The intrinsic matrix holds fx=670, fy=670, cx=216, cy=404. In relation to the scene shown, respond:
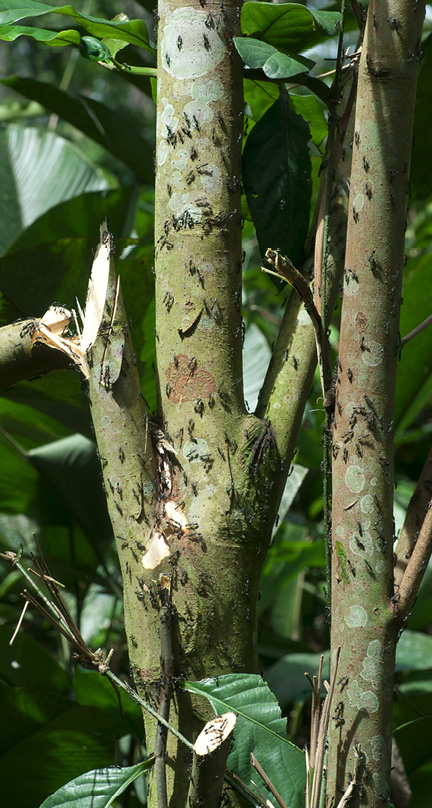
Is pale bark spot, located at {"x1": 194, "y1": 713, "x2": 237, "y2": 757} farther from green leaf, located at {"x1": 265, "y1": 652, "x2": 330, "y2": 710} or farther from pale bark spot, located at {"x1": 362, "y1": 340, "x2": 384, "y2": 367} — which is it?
green leaf, located at {"x1": 265, "y1": 652, "x2": 330, "y2": 710}

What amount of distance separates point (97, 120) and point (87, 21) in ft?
2.20

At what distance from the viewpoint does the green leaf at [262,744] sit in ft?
1.56

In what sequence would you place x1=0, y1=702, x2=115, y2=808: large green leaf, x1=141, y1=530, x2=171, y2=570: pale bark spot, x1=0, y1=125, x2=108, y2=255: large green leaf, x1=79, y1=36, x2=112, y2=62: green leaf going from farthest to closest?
1. x1=0, y1=125, x2=108, y2=255: large green leaf
2. x1=0, y1=702, x2=115, y2=808: large green leaf
3. x1=79, y1=36, x2=112, y2=62: green leaf
4. x1=141, y1=530, x2=171, y2=570: pale bark spot

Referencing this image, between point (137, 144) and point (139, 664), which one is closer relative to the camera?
point (139, 664)

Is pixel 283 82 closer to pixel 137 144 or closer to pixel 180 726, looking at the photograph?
pixel 180 726

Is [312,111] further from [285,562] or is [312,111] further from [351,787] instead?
[285,562]

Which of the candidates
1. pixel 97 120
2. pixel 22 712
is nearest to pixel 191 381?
pixel 22 712

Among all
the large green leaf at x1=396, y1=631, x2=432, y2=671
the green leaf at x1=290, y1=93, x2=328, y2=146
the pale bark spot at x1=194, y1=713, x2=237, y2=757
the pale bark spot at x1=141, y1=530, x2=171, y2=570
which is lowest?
the large green leaf at x1=396, y1=631, x2=432, y2=671

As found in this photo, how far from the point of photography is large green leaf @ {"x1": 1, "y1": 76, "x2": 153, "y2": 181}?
3.91 ft

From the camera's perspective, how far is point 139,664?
522mm

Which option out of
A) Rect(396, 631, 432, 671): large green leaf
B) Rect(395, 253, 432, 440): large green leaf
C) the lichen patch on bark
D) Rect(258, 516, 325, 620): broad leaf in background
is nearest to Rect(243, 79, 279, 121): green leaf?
the lichen patch on bark

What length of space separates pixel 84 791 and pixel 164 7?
0.63 m

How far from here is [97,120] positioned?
50.3 inches

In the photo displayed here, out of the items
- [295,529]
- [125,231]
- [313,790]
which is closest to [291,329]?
[313,790]
